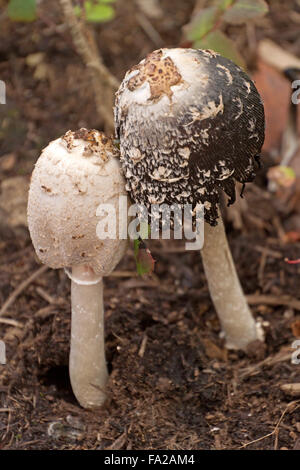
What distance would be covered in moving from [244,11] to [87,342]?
2503mm

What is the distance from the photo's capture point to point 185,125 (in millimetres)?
2594

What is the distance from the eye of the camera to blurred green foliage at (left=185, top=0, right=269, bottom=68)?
3902mm

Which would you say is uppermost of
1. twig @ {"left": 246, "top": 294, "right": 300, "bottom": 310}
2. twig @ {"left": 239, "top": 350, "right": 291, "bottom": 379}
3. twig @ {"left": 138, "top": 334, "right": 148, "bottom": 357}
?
twig @ {"left": 246, "top": 294, "right": 300, "bottom": 310}

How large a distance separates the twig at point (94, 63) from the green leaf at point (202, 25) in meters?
0.88

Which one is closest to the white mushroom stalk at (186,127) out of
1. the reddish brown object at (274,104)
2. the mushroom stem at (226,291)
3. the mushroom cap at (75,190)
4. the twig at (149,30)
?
the mushroom cap at (75,190)

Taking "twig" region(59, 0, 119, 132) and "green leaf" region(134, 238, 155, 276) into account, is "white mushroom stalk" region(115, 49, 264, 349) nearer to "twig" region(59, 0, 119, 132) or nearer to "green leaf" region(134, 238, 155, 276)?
"green leaf" region(134, 238, 155, 276)

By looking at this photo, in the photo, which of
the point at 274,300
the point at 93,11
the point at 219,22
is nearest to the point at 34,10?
the point at 93,11

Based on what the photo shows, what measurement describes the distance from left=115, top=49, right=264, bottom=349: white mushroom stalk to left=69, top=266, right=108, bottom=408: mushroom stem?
2.26 feet

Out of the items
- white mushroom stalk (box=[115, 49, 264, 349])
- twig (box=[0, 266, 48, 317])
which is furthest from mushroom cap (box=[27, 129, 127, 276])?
twig (box=[0, 266, 48, 317])

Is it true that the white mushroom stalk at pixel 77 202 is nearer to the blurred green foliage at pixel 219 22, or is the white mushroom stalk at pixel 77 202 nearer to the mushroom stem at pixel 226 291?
the mushroom stem at pixel 226 291

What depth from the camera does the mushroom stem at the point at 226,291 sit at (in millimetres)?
3496

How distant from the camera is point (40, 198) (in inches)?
114

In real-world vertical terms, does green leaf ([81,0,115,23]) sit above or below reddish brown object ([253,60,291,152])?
above

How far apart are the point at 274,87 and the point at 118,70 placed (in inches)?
63.2
